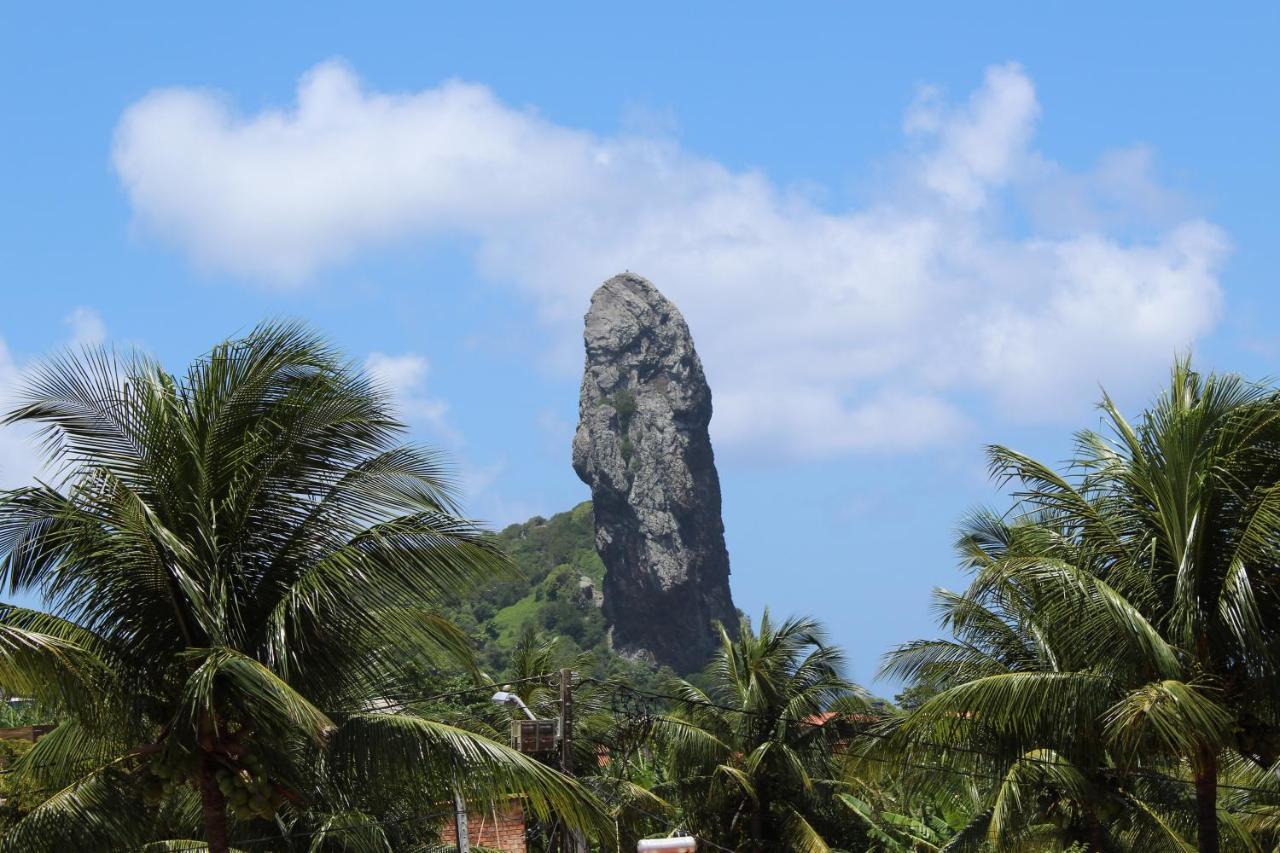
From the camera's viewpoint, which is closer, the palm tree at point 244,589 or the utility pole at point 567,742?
the palm tree at point 244,589

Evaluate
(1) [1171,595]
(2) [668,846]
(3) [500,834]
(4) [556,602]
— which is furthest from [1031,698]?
(4) [556,602]

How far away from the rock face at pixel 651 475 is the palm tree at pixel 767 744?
146349mm

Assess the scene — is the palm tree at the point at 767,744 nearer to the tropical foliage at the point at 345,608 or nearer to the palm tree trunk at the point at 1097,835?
the palm tree trunk at the point at 1097,835

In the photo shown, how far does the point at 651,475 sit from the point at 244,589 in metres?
171

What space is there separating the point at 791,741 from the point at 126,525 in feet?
67.8

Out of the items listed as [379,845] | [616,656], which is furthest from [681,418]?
[379,845]

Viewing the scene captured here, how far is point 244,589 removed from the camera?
1271 centimetres

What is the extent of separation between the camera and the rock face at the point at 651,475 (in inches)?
7082

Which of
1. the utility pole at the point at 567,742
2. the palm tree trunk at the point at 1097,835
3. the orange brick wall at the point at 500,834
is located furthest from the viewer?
the orange brick wall at the point at 500,834

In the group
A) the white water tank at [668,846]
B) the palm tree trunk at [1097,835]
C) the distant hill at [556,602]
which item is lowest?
the white water tank at [668,846]

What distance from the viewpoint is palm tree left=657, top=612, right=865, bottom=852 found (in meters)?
30.4

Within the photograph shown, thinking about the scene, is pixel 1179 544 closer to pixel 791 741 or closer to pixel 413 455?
pixel 413 455

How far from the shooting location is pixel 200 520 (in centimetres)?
1245

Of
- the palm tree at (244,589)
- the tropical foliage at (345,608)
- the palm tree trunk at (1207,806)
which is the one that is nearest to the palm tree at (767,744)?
the tropical foliage at (345,608)
